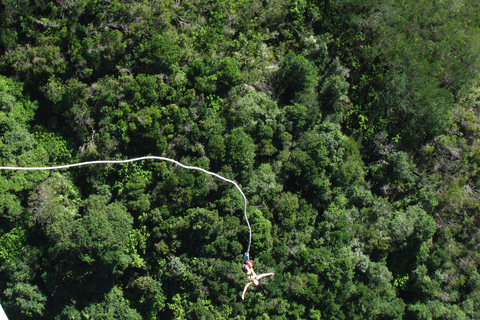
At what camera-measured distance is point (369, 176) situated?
98.0 ft

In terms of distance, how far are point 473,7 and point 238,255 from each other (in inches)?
1057

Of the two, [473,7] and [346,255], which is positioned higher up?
[473,7]

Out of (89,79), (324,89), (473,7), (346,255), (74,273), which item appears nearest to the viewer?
(74,273)

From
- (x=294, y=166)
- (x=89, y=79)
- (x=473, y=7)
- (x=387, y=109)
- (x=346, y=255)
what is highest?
(x=473, y=7)

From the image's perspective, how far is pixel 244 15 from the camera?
27172 mm

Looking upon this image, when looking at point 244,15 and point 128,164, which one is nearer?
point 128,164

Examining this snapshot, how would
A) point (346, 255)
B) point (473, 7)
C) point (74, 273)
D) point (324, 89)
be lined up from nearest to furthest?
point (74, 273), point (346, 255), point (324, 89), point (473, 7)

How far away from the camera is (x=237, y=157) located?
2411 cm

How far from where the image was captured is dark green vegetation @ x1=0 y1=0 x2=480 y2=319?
2339 cm

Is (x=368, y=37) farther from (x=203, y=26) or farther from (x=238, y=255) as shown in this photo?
(x=238, y=255)

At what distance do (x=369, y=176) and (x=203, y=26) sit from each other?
16.0m

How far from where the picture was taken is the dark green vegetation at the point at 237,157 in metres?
23.4

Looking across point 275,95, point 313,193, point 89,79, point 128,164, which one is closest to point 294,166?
point 313,193

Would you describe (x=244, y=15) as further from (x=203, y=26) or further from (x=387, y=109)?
(x=387, y=109)
